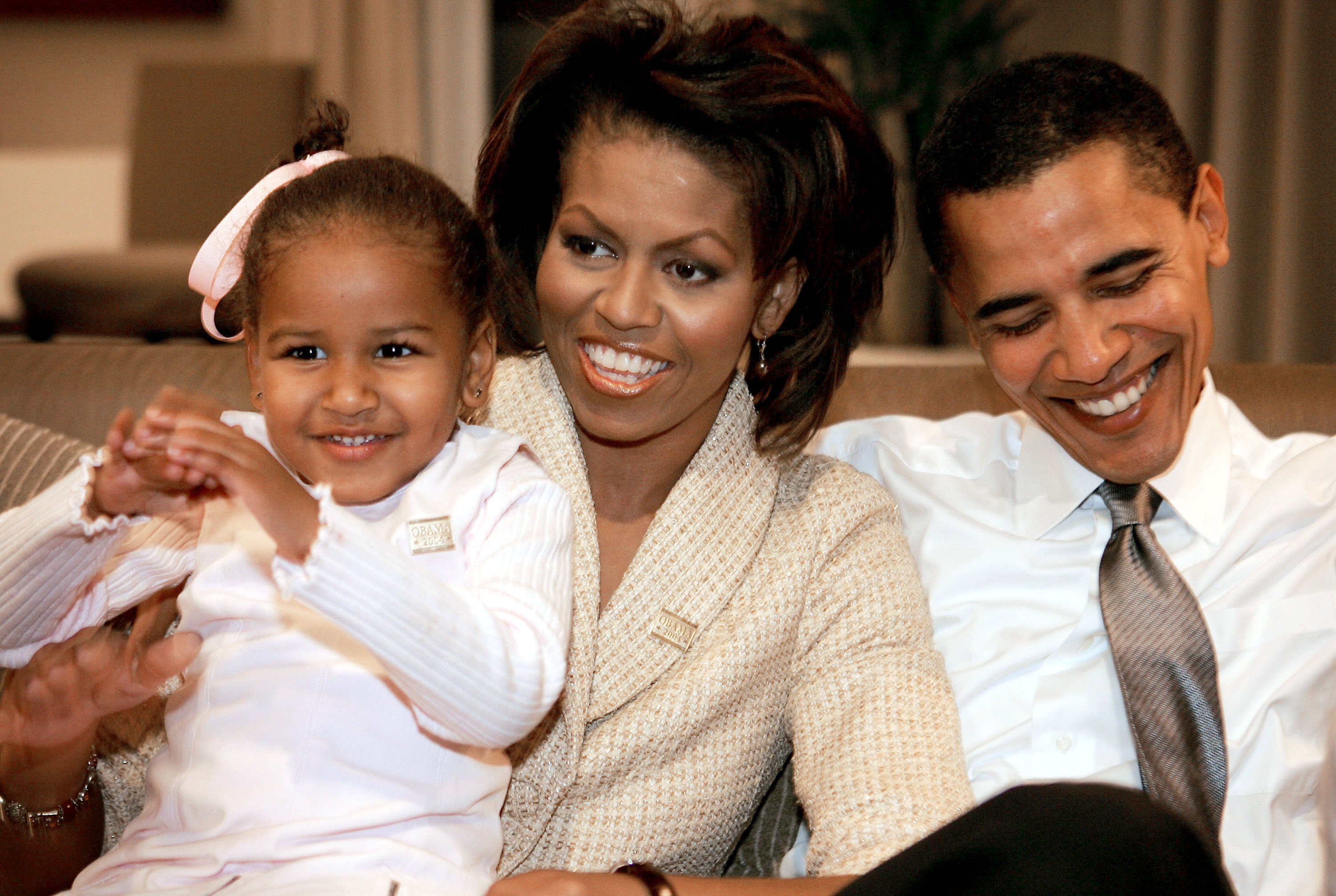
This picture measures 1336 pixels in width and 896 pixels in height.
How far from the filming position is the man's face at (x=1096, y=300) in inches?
59.9

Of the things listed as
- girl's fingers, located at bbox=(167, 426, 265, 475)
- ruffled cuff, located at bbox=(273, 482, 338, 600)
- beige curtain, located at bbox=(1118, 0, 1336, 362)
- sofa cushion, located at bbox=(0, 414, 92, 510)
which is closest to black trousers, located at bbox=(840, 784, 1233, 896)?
ruffled cuff, located at bbox=(273, 482, 338, 600)

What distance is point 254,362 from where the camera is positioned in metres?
1.32

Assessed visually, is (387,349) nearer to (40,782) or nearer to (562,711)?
(562,711)

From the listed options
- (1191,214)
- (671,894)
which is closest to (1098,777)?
(671,894)

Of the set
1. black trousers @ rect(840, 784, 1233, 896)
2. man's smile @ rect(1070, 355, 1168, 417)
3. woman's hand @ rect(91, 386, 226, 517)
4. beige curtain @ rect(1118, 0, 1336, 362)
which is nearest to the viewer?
black trousers @ rect(840, 784, 1233, 896)

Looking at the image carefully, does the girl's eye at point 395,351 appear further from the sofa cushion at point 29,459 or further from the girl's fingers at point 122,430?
the sofa cushion at point 29,459

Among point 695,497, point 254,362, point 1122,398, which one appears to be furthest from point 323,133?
point 1122,398

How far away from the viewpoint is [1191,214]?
163 cm

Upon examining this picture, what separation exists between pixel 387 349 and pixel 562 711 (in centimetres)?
49

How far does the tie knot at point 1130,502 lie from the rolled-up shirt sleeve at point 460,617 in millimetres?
837

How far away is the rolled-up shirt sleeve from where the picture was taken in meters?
0.99

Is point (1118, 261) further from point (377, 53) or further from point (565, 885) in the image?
point (377, 53)

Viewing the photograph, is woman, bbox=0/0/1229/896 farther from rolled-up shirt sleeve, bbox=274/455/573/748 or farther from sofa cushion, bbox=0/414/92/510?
sofa cushion, bbox=0/414/92/510

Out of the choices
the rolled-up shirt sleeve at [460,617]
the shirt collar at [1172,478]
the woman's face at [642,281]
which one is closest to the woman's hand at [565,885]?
the rolled-up shirt sleeve at [460,617]
